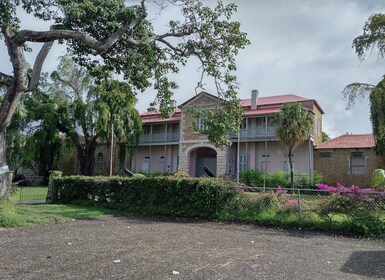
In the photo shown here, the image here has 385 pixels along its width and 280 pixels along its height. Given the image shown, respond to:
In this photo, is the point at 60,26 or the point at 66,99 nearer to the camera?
the point at 60,26

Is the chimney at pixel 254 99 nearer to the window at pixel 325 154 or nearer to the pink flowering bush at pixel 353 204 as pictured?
the window at pixel 325 154

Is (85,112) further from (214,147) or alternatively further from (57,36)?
(57,36)

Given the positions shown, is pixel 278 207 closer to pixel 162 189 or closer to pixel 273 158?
pixel 162 189

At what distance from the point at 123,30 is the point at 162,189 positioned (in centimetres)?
560

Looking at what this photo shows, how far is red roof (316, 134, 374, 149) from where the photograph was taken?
102ft

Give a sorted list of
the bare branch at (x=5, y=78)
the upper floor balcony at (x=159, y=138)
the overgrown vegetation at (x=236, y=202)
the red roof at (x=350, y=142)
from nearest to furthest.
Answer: the overgrown vegetation at (x=236, y=202) → the bare branch at (x=5, y=78) → the red roof at (x=350, y=142) → the upper floor balcony at (x=159, y=138)

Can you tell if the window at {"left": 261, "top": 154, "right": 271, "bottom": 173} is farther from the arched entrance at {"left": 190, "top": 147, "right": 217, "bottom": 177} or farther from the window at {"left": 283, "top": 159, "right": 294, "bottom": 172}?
the arched entrance at {"left": 190, "top": 147, "right": 217, "bottom": 177}

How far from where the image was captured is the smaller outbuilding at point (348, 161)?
30.3 metres

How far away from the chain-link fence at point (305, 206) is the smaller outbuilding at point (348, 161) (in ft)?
Answer: 70.9

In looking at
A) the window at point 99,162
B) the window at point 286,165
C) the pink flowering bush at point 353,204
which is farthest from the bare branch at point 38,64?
the window at point 99,162

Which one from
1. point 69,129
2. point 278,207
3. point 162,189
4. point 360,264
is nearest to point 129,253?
point 360,264

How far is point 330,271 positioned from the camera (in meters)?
5.64

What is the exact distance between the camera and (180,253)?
6.62 meters

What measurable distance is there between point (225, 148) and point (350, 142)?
11.0 m
